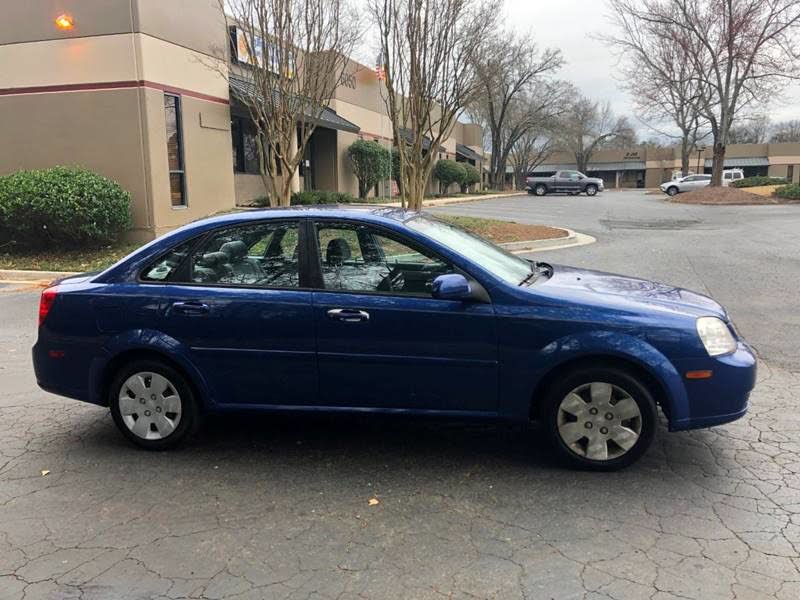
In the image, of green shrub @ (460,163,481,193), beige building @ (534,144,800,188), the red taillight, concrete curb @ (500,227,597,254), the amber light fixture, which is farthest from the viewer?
beige building @ (534,144,800,188)

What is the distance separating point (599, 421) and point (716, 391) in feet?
2.19

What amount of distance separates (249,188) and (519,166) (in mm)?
53162

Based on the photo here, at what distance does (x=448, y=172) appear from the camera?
38.7 metres

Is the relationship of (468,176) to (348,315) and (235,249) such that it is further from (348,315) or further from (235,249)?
(348,315)

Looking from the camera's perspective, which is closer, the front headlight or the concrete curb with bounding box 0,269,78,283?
the front headlight

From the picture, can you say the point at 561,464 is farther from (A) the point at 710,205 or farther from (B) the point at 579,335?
(A) the point at 710,205

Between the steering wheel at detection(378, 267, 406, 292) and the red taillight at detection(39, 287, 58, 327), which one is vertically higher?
the steering wheel at detection(378, 267, 406, 292)

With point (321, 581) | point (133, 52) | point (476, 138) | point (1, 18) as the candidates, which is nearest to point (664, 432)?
point (321, 581)

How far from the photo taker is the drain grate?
1952cm

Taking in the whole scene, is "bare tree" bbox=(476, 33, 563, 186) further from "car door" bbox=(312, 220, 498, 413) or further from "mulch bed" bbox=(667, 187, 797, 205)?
"car door" bbox=(312, 220, 498, 413)

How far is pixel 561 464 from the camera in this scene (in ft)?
13.2

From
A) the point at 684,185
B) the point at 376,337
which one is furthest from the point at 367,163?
the point at 684,185

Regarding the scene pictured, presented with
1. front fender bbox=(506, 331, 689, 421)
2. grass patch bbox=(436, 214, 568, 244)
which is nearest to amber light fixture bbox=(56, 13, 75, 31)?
grass patch bbox=(436, 214, 568, 244)

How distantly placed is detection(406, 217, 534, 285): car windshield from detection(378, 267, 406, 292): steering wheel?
12.5 inches
